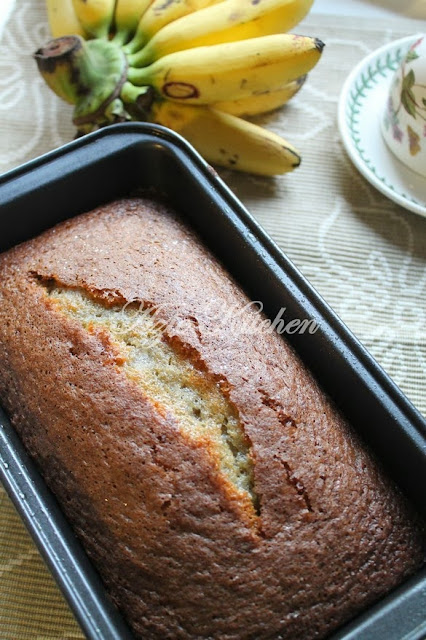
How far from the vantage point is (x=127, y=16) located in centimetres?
146

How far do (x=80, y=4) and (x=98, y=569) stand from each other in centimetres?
125

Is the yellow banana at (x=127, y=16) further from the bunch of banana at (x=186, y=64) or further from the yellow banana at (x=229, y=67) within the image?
the yellow banana at (x=229, y=67)

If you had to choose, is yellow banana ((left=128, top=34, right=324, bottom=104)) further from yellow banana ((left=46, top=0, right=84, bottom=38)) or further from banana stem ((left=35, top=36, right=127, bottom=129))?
yellow banana ((left=46, top=0, right=84, bottom=38))

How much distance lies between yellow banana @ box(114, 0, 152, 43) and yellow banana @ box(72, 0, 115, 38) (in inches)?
0.8

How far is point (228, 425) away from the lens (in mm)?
990

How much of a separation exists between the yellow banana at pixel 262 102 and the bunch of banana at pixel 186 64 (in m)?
0.02

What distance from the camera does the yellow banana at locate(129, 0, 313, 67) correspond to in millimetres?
1407

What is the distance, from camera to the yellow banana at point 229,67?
134 cm

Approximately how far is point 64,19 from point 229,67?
0.48 meters

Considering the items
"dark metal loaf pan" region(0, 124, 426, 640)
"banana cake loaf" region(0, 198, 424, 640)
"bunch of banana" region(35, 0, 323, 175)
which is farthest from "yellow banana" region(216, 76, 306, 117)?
"banana cake loaf" region(0, 198, 424, 640)

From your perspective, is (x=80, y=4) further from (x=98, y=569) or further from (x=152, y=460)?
(x=98, y=569)

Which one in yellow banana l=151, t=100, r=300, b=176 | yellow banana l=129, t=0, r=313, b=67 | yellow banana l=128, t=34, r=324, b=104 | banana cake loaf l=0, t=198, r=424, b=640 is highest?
yellow banana l=129, t=0, r=313, b=67

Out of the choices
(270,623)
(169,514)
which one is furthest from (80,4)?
(270,623)

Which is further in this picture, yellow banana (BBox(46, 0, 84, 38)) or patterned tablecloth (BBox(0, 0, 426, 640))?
yellow banana (BBox(46, 0, 84, 38))
